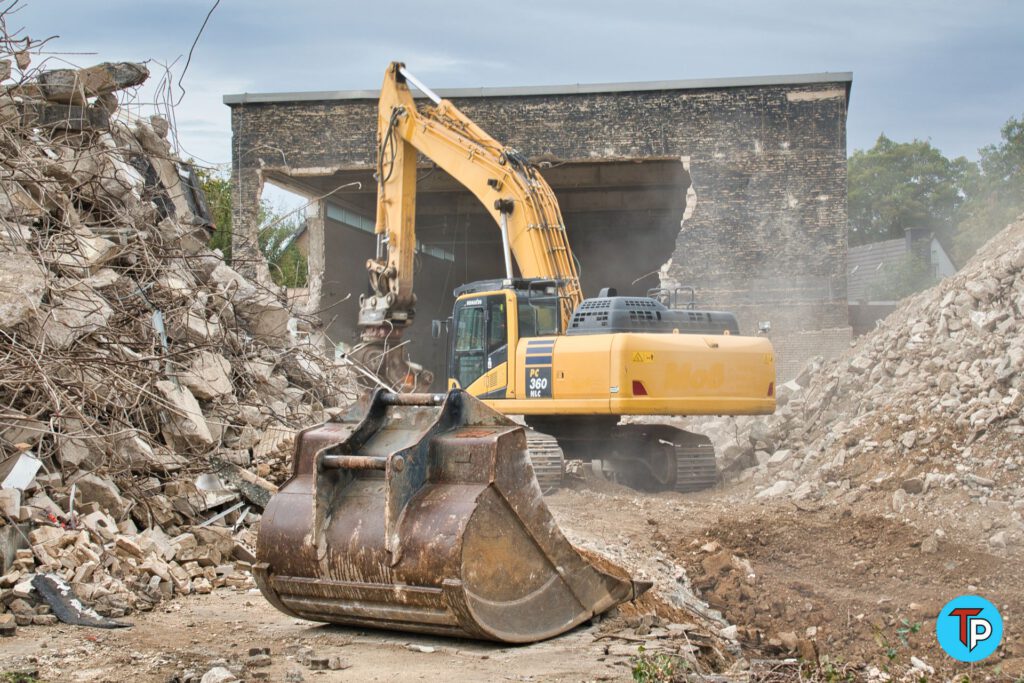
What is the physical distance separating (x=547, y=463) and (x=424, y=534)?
18.9 ft

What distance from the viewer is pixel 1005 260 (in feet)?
40.4

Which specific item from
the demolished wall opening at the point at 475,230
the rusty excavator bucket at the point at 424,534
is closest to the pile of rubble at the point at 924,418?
the rusty excavator bucket at the point at 424,534

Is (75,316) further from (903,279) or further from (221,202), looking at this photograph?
(903,279)

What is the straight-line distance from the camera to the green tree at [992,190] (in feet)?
145

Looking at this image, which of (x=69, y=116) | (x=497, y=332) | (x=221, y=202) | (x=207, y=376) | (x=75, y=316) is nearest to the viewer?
(x=75, y=316)

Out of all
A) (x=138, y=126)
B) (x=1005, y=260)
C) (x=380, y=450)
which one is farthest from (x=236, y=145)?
(x=380, y=450)

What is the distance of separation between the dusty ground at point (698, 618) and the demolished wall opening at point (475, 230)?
11.3 meters

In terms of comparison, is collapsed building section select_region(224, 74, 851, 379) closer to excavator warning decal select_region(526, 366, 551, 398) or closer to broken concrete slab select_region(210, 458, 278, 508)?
excavator warning decal select_region(526, 366, 551, 398)

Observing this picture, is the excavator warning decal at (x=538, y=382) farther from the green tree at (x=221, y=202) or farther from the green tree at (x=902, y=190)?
the green tree at (x=902, y=190)

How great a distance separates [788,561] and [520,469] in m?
3.93

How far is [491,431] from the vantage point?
482 centimetres

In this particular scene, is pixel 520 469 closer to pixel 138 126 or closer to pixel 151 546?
pixel 151 546

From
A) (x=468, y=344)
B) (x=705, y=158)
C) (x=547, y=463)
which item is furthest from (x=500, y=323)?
(x=705, y=158)

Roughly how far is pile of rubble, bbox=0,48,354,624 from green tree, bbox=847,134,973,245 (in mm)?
47950
